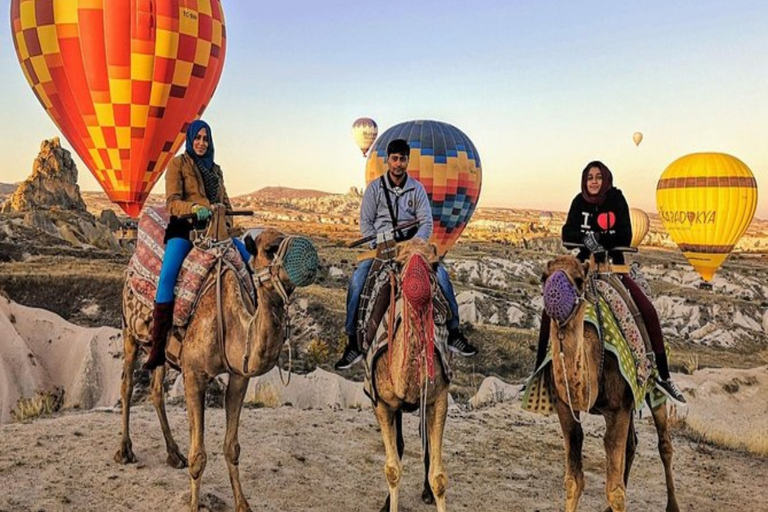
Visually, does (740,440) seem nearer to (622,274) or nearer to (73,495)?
(622,274)

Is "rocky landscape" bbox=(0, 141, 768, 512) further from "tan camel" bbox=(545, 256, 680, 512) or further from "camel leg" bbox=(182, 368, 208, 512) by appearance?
"tan camel" bbox=(545, 256, 680, 512)

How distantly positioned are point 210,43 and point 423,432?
61.7 ft

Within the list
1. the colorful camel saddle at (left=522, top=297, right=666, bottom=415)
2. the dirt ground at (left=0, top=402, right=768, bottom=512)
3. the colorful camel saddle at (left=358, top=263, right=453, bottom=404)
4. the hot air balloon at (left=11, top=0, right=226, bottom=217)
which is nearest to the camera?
the colorful camel saddle at (left=358, top=263, right=453, bottom=404)

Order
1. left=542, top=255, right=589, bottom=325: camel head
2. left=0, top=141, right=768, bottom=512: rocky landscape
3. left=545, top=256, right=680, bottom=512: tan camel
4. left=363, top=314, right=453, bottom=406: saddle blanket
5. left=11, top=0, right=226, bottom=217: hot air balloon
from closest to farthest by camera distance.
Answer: left=542, top=255, right=589, bottom=325: camel head → left=545, top=256, right=680, bottom=512: tan camel → left=363, top=314, right=453, bottom=406: saddle blanket → left=0, top=141, right=768, bottom=512: rocky landscape → left=11, top=0, right=226, bottom=217: hot air balloon

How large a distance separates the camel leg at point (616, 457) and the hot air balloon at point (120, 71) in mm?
18471

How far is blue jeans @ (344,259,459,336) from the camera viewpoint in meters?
6.41

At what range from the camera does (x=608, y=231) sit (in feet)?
20.6

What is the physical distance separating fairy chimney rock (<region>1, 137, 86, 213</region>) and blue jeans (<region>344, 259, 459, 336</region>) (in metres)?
51.4

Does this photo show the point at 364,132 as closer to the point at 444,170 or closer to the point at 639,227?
the point at 639,227

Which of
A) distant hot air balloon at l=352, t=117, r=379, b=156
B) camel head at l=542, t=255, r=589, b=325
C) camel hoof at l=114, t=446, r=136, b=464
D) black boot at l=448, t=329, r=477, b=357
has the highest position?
distant hot air balloon at l=352, t=117, r=379, b=156

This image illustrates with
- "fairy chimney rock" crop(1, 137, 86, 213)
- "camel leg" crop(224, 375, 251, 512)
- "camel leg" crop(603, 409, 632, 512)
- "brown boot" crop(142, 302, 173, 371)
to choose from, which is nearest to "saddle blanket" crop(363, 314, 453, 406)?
"camel leg" crop(224, 375, 251, 512)

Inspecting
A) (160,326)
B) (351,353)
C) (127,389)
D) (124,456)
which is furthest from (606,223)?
(124,456)

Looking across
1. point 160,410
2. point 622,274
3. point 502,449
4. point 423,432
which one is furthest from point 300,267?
point 502,449

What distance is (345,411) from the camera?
12.0 meters
